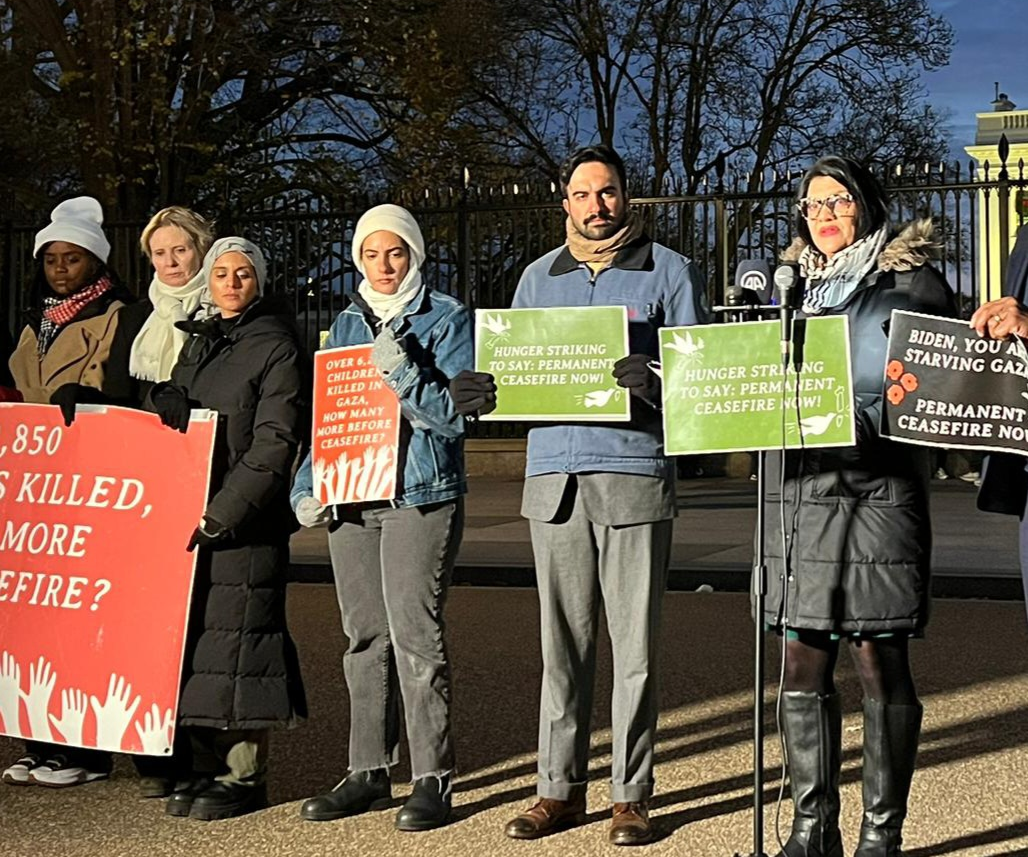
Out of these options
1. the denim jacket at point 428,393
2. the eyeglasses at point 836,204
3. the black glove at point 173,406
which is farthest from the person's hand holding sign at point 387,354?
the eyeglasses at point 836,204

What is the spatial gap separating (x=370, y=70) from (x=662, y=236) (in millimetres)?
4757

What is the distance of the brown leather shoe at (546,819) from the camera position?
517 cm

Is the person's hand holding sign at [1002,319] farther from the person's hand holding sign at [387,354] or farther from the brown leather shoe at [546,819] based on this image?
the brown leather shoe at [546,819]

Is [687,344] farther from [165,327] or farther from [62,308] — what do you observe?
[62,308]

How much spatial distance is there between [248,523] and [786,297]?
6.47 feet

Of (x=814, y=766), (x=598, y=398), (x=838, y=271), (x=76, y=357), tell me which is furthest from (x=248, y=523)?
(x=838, y=271)

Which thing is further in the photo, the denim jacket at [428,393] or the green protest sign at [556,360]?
the denim jacket at [428,393]

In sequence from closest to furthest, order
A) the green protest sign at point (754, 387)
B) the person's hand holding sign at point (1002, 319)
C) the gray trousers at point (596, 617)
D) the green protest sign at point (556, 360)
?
the person's hand holding sign at point (1002, 319) → the green protest sign at point (754, 387) → the green protest sign at point (556, 360) → the gray trousers at point (596, 617)

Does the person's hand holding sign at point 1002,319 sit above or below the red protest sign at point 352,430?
above

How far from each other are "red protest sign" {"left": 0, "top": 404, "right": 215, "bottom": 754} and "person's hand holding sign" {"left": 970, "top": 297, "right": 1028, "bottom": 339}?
8.06ft

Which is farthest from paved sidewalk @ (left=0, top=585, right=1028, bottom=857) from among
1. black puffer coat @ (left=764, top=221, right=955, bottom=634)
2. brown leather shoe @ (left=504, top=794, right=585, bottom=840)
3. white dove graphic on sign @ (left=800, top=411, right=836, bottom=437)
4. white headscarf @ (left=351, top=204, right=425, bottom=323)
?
white headscarf @ (left=351, top=204, right=425, bottom=323)

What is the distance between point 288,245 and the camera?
20641 millimetres

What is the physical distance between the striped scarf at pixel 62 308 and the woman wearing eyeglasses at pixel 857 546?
257cm

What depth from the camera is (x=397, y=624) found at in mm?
5367
